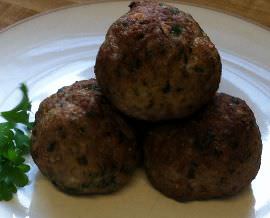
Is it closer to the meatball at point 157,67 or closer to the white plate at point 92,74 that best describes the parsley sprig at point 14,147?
the white plate at point 92,74

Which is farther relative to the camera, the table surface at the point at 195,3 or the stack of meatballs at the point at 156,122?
the table surface at the point at 195,3

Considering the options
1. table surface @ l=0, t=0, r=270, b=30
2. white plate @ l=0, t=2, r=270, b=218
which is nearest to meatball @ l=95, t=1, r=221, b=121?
white plate @ l=0, t=2, r=270, b=218

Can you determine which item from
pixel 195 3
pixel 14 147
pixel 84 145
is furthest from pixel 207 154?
pixel 195 3

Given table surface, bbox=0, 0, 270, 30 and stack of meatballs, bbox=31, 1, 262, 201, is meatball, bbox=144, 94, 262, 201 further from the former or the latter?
table surface, bbox=0, 0, 270, 30

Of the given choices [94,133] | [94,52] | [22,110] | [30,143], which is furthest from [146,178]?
[94,52]

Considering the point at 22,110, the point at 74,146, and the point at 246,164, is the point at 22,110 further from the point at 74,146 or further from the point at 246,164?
the point at 246,164

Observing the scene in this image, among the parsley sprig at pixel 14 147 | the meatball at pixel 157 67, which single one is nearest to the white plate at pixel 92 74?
the parsley sprig at pixel 14 147
